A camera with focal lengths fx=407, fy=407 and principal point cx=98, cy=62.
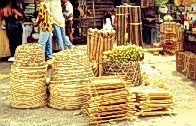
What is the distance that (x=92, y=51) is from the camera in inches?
364

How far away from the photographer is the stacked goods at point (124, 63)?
848cm

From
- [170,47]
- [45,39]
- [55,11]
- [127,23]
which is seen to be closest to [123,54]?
[127,23]

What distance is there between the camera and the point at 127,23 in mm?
10758

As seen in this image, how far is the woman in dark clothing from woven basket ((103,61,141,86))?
5468mm

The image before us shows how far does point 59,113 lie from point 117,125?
1.28m

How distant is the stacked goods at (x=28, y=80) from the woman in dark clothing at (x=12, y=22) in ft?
17.5

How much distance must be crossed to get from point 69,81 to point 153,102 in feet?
5.27

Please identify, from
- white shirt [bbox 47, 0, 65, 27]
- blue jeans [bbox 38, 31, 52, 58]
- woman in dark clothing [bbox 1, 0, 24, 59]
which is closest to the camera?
blue jeans [bbox 38, 31, 52, 58]

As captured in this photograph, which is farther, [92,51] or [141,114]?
[92,51]

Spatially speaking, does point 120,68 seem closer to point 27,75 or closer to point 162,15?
point 27,75

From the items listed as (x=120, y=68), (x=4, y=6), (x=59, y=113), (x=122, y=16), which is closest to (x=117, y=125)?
(x=59, y=113)

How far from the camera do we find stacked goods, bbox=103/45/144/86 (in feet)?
27.8

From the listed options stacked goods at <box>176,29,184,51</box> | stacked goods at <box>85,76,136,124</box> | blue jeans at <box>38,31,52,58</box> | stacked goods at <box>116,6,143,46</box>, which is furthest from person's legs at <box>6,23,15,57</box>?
stacked goods at <box>85,76,136,124</box>

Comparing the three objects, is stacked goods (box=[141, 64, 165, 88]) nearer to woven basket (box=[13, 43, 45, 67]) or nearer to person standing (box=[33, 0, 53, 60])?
woven basket (box=[13, 43, 45, 67])
